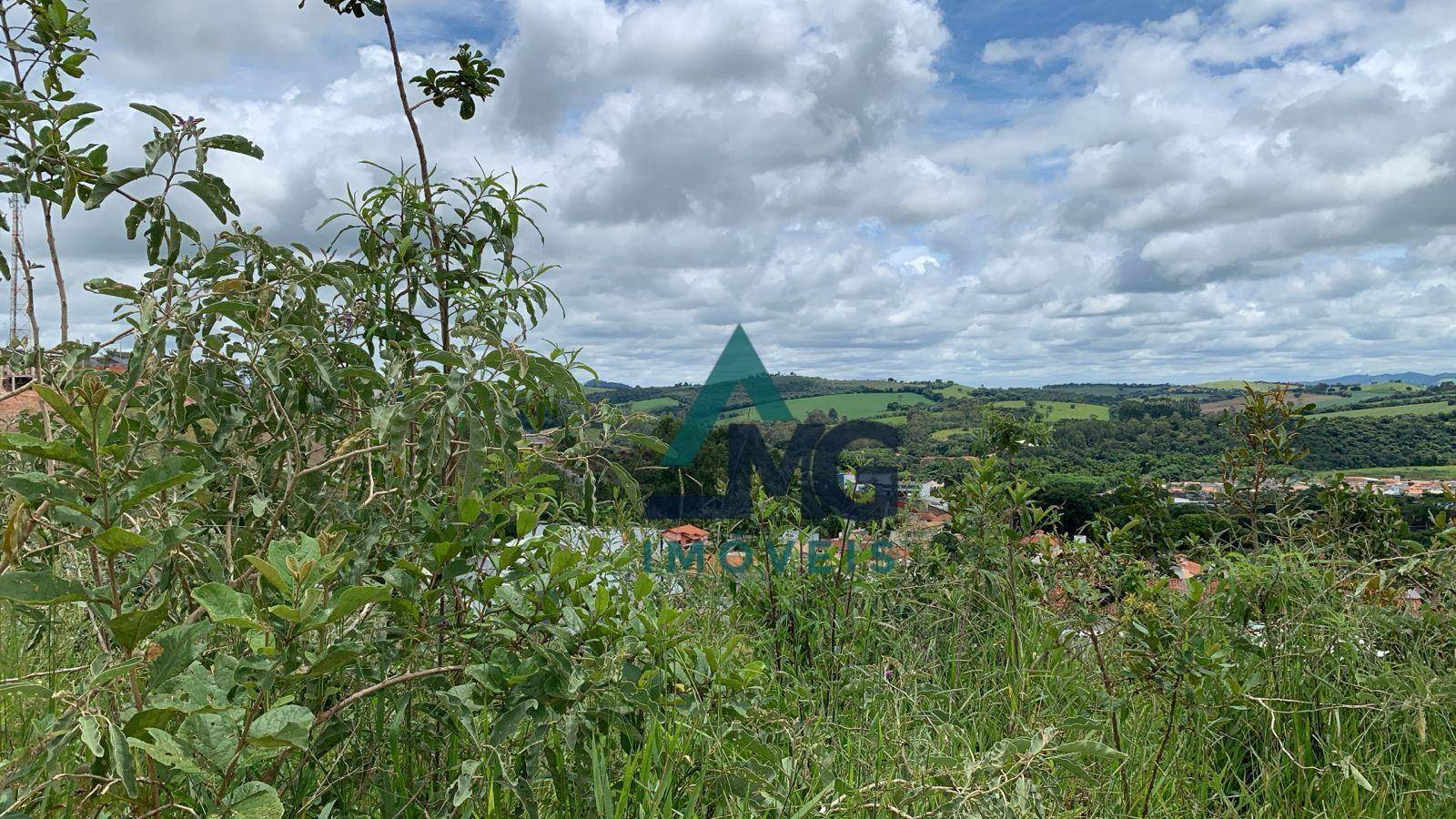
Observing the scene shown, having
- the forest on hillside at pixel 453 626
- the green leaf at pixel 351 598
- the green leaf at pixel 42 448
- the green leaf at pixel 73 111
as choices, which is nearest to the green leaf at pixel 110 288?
the forest on hillside at pixel 453 626

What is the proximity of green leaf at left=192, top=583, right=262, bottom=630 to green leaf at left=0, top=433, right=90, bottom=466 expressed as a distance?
0.25 metres

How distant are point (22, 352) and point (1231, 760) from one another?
140 inches

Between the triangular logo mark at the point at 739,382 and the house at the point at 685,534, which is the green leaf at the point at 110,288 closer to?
the house at the point at 685,534

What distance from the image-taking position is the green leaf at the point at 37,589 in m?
1.11

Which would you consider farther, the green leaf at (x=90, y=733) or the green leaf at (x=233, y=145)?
the green leaf at (x=233, y=145)

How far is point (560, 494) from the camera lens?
2.82m

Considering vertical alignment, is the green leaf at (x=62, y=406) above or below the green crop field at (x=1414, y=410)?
above

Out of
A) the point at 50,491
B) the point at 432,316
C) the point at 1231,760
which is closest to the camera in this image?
the point at 50,491

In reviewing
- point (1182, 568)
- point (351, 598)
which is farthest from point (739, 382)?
point (351, 598)

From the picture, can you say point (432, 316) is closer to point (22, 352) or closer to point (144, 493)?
point (22, 352)

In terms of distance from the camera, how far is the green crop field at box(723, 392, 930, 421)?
5363 millimetres

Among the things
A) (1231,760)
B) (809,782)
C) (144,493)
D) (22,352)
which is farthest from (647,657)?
(1231,760)

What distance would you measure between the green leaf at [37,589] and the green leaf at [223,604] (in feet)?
0.51

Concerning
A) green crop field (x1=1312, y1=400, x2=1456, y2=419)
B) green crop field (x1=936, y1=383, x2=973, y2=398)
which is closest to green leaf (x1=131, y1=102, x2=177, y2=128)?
green crop field (x1=936, y1=383, x2=973, y2=398)
